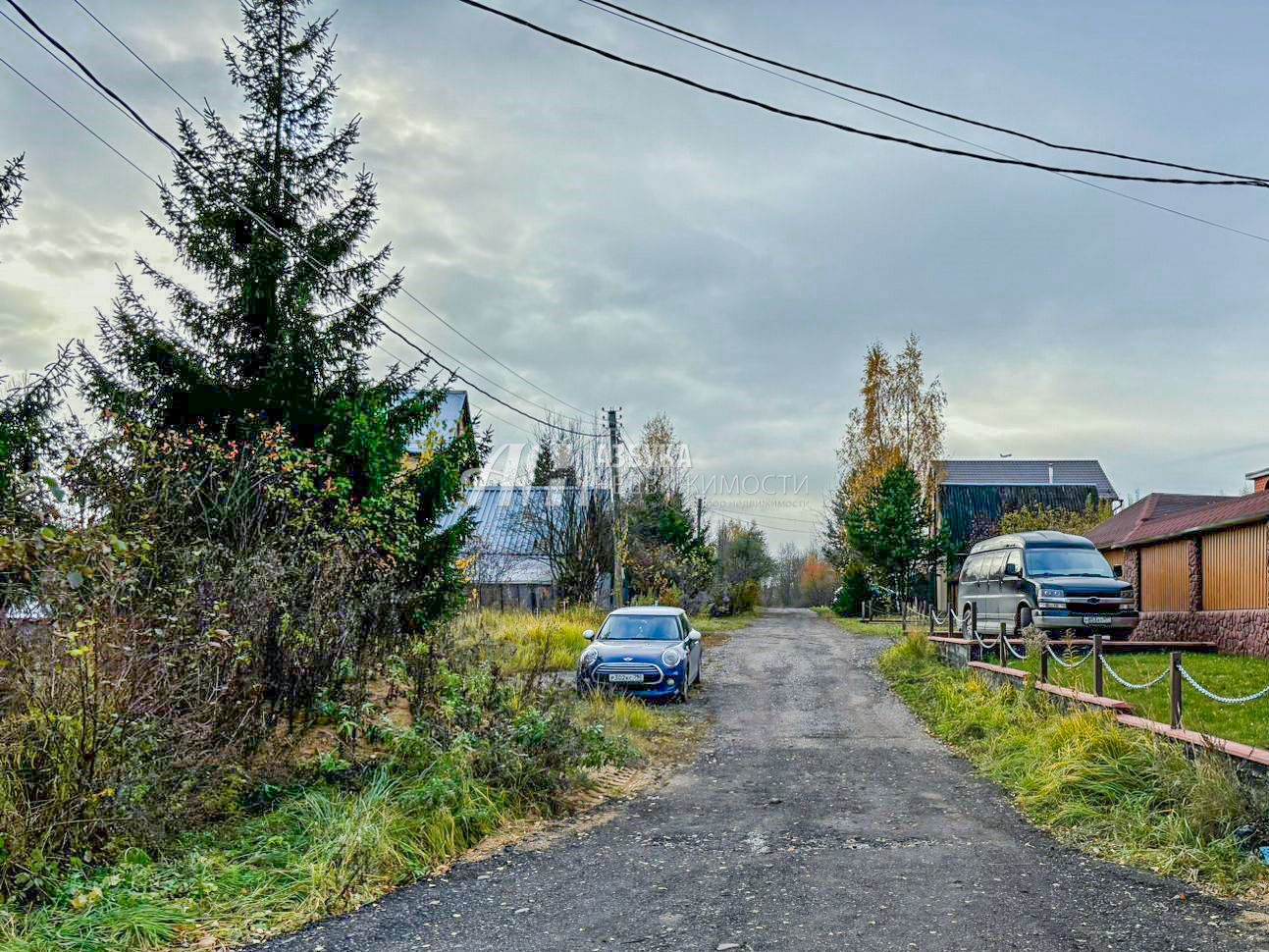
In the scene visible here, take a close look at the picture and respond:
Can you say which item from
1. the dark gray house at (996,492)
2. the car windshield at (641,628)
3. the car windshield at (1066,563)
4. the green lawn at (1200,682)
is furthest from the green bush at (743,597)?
the green lawn at (1200,682)

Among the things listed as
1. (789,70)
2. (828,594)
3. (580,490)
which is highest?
(789,70)

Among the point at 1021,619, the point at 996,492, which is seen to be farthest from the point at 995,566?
the point at 996,492

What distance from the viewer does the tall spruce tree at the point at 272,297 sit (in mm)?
12023

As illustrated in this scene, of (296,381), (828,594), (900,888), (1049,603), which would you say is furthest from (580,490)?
(828,594)

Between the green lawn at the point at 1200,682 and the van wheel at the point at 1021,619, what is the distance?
1.67 metres

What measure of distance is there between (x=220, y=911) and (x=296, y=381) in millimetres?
8029

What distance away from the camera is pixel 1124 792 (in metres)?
7.98

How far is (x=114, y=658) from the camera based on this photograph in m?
6.49

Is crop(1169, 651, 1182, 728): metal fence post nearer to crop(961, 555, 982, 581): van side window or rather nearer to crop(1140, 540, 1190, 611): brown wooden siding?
crop(961, 555, 982, 581): van side window

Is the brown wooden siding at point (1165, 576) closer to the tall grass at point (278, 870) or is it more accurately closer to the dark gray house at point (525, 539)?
the dark gray house at point (525, 539)

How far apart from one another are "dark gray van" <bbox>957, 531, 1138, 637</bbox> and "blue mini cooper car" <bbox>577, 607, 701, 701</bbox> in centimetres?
623

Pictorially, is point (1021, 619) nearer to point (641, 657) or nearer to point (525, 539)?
point (641, 657)

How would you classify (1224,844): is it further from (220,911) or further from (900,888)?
(220,911)

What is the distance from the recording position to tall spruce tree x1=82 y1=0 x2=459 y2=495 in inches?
473
